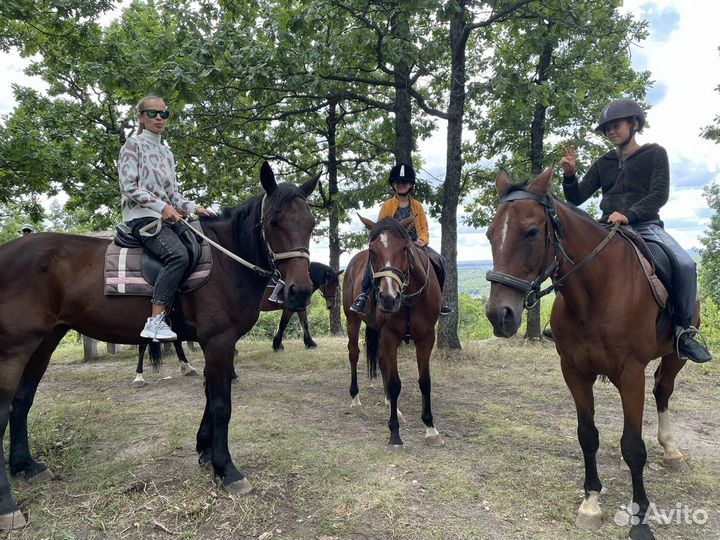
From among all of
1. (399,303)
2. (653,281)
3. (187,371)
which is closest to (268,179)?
(399,303)

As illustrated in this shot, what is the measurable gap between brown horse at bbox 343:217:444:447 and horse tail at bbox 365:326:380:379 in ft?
3.41

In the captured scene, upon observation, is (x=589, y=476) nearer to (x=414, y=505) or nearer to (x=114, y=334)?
(x=414, y=505)

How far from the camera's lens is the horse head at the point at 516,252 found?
2982 millimetres

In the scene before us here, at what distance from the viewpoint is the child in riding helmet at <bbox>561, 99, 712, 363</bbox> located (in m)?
3.85

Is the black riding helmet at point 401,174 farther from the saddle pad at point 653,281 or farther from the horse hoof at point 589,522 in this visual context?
the horse hoof at point 589,522

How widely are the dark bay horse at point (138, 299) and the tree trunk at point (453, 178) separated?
6.67m

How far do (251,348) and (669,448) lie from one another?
34.8ft

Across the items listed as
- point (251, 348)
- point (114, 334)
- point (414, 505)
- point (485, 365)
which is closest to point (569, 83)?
point (485, 365)

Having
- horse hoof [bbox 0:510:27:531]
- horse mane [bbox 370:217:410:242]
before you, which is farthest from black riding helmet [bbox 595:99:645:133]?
horse hoof [bbox 0:510:27:531]

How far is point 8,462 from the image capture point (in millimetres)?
4418

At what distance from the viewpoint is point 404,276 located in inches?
201

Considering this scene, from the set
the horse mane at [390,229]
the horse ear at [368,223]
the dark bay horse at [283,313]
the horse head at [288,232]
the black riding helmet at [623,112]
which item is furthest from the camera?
the dark bay horse at [283,313]

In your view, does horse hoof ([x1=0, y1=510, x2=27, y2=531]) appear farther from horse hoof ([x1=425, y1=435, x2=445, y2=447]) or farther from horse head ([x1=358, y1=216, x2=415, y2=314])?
horse hoof ([x1=425, y1=435, x2=445, y2=447])

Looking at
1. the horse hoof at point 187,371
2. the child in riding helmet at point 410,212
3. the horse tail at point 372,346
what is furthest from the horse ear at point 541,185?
the horse hoof at point 187,371
